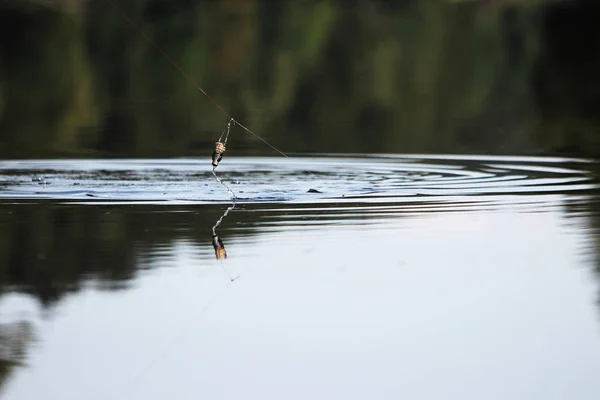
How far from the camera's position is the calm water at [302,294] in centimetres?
804

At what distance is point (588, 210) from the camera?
14812 millimetres

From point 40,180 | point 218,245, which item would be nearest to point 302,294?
point 218,245

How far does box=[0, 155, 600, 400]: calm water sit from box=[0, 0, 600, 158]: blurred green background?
32.4 feet

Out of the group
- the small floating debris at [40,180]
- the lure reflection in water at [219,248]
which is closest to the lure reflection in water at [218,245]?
the lure reflection in water at [219,248]

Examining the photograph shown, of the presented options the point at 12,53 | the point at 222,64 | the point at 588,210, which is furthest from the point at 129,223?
the point at 12,53

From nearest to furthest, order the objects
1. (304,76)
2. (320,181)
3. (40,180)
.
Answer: (320,181), (40,180), (304,76)

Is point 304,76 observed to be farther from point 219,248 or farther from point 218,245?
point 219,248

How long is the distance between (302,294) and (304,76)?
4729cm

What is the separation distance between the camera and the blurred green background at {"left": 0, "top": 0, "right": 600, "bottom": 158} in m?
30.4

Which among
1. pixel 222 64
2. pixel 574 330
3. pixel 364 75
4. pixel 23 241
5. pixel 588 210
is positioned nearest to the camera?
pixel 574 330

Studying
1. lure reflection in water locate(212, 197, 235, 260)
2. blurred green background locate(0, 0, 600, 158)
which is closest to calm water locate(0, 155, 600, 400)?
lure reflection in water locate(212, 197, 235, 260)

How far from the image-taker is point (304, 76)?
5706 cm

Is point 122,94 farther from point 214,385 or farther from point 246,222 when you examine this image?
point 214,385

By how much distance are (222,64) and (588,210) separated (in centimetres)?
4725
